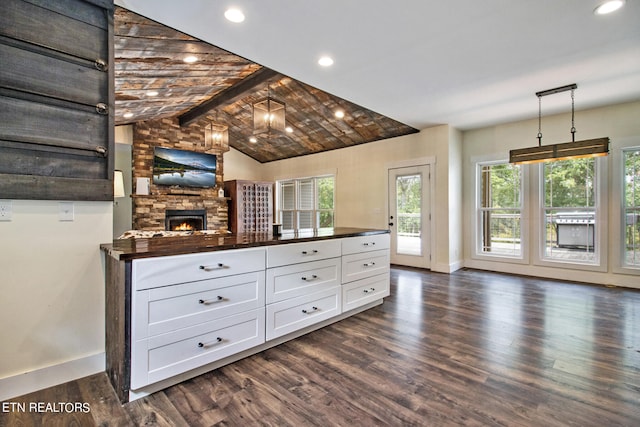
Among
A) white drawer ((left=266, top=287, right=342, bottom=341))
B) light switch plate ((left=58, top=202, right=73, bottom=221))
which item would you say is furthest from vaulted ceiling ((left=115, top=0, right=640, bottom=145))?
white drawer ((left=266, top=287, right=342, bottom=341))

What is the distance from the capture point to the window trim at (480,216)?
5.25 meters

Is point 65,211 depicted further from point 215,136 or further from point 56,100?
point 215,136

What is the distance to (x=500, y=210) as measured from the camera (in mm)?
5562

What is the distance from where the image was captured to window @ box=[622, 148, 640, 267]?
4.41 m

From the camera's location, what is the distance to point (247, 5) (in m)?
2.37

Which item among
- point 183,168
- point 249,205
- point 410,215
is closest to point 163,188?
point 183,168

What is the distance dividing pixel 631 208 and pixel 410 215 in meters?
3.17

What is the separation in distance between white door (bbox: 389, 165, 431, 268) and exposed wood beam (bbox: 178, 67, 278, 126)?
3128mm

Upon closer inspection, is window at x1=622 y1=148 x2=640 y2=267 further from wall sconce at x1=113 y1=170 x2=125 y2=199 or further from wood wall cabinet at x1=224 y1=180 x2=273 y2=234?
wall sconce at x1=113 y1=170 x2=125 y2=199

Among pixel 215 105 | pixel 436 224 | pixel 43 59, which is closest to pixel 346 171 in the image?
pixel 436 224

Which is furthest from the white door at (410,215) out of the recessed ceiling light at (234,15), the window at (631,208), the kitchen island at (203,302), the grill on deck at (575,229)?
the recessed ceiling light at (234,15)

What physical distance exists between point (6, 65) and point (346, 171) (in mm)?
5922

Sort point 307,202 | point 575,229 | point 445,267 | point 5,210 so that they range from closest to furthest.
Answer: point 5,210, point 575,229, point 445,267, point 307,202

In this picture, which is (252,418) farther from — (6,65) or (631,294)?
(631,294)
